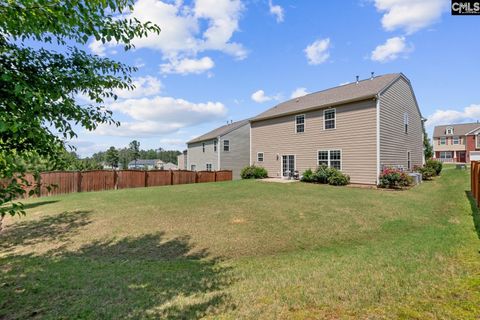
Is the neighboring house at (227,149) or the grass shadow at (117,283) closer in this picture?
the grass shadow at (117,283)

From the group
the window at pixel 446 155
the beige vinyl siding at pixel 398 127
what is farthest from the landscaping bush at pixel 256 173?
the window at pixel 446 155

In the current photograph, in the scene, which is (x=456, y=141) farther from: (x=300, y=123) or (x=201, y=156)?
(x=201, y=156)

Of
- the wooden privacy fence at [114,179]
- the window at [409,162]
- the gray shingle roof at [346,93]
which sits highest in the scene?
the gray shingle roof at [346,93]

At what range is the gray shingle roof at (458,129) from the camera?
4322cm

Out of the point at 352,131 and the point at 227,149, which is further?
the point at 227,149

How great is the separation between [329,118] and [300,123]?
8.13 feet

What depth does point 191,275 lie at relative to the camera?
445cm

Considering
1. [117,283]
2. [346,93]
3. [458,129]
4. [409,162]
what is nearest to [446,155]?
[458,129]

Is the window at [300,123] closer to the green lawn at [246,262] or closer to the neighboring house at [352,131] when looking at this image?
the neighboring house at [352,131]

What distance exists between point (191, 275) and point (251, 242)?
6.76ft

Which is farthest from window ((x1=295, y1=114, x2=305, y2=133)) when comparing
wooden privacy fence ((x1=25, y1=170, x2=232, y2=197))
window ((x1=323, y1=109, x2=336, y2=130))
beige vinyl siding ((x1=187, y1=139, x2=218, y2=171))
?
beige vinyl siding ((x1=187, y1=139, x2=218, y2=171))

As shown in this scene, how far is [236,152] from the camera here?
28516 mm

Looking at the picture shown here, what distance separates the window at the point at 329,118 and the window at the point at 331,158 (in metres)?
1.69

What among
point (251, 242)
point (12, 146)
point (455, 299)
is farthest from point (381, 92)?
point (12, 146)
